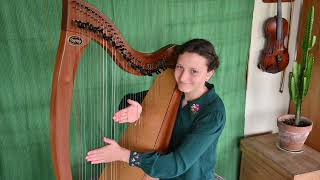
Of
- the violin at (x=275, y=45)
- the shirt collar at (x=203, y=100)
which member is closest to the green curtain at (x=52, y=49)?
the violin at (x=275, y=45)

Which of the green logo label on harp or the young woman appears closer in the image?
the green logo label on harp

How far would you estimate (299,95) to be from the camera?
2.13 m

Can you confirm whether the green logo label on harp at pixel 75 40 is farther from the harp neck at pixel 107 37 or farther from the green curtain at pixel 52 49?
the green curtain at pixel 52 49

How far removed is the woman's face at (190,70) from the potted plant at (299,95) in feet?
2.71

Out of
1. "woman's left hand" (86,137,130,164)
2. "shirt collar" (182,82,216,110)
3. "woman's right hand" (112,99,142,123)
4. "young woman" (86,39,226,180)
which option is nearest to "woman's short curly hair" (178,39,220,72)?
"young woman" (86,39,226,180)

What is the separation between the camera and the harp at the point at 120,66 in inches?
42.0

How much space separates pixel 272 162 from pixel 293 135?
0.20m

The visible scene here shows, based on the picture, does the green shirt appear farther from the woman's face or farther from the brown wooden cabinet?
the brown wooden cabinet

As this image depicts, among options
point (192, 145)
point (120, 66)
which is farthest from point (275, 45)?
point (120, 66)

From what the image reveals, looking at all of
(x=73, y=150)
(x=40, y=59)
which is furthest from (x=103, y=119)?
(x=40, y=59)

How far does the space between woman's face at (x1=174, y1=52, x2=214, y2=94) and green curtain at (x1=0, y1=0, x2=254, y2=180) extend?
0.35m

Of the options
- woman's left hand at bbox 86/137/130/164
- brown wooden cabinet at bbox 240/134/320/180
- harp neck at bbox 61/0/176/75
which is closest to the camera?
harp neck at bbox 61/0/176/75

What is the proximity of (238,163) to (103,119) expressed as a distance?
106 cm

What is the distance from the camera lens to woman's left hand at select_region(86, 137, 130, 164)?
1294mm
